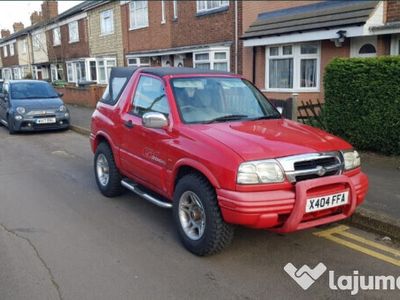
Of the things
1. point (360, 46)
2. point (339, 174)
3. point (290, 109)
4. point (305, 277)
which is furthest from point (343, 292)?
point (360, 46)

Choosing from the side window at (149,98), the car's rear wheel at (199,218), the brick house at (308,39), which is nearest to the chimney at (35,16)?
the brick house at (308,39)

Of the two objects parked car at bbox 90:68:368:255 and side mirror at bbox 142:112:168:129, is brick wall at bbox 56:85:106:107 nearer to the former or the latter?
parked car at bbox 90:68:368:255

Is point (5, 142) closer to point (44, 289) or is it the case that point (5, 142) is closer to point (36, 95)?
point (36, 95)

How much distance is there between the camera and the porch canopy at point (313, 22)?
1170 centimetres

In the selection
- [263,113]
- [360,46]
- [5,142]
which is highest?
[360,46]

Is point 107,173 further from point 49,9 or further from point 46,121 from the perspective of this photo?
point 49,9

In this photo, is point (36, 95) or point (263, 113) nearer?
point (263, 113)

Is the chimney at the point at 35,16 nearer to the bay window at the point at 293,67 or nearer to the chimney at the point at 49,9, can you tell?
the chimney at the point at 49,9

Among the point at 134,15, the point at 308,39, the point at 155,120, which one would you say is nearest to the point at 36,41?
the point at 134,15

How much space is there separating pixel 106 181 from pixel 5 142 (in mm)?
6845

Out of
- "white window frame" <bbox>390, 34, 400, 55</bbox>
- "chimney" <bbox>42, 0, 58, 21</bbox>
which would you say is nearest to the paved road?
"white window frame" <bbox>390, 34, 400, 55</bbox>

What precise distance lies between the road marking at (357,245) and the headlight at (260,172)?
4.38 ft

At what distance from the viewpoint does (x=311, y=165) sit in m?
3.92

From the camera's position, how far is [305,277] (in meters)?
3.80
